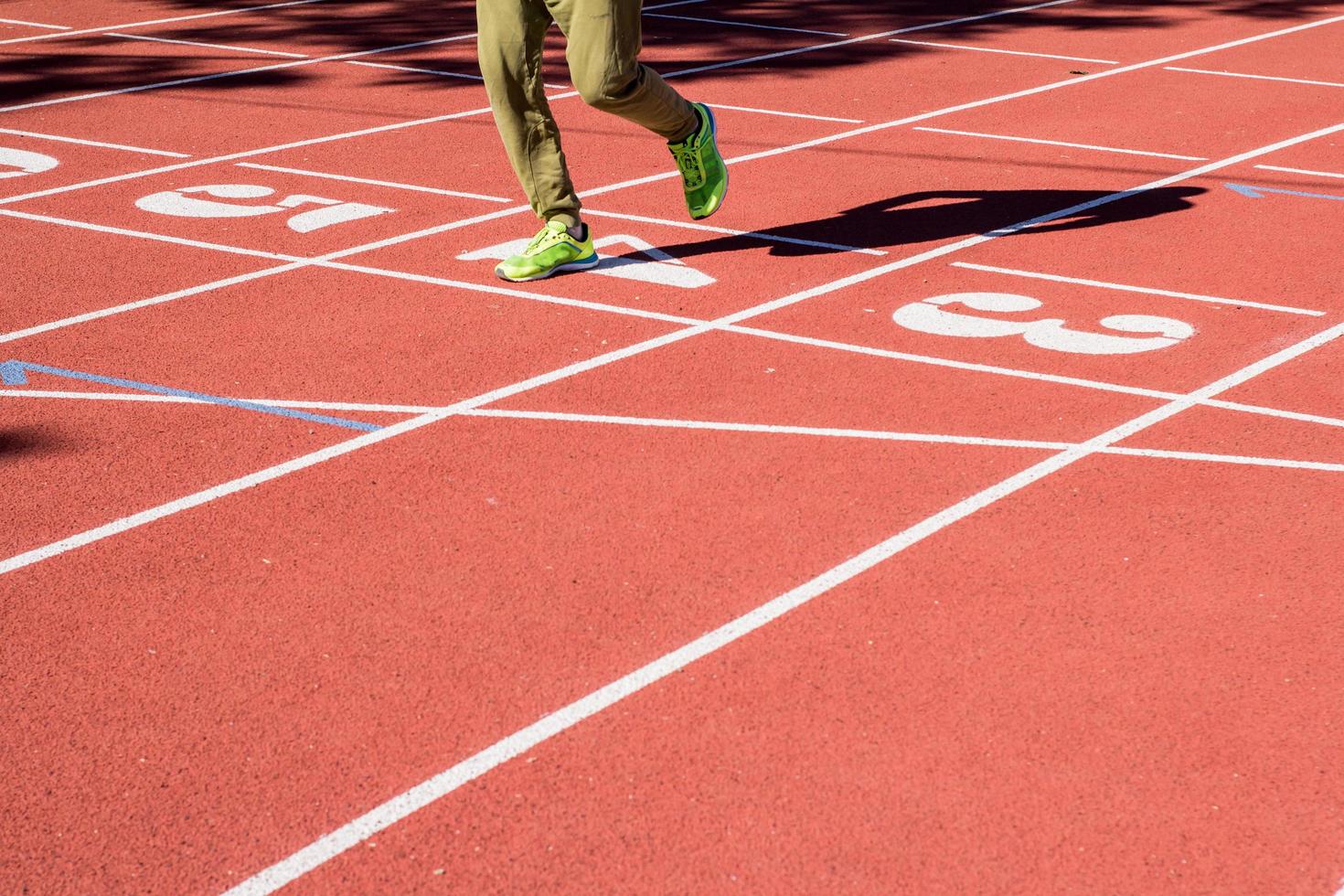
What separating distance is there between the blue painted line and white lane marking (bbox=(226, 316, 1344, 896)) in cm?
198

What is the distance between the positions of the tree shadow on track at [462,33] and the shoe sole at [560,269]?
17.2ft

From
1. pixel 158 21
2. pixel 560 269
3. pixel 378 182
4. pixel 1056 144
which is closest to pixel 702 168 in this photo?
pixel 560 269

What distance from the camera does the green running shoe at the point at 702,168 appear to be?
8.07 m

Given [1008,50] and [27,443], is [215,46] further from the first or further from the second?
[27,443]

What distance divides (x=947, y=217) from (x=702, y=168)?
5.30ft

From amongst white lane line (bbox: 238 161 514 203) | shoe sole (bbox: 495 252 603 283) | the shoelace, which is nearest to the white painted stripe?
shoe sole (bbox: 495 252 603 283)

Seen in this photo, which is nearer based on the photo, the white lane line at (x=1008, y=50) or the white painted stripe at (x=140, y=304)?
the white painted stripe at (x=140, y=304)

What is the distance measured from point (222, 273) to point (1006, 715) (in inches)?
201

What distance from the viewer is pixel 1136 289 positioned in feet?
25.3

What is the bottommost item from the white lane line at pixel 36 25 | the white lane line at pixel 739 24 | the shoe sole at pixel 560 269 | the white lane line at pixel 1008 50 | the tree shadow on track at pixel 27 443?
the tree shadow on track at pixel 27 443

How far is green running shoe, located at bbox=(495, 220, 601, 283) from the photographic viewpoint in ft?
25.8

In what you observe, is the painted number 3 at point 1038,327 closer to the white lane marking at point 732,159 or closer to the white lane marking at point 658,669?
the white lane marking at point 658,669

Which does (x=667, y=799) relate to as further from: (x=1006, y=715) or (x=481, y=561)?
(x=481, y=561)

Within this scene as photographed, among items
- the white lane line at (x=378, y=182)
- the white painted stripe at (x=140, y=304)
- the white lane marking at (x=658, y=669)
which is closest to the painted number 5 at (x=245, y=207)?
the white lane line at (x=378, y=182)
